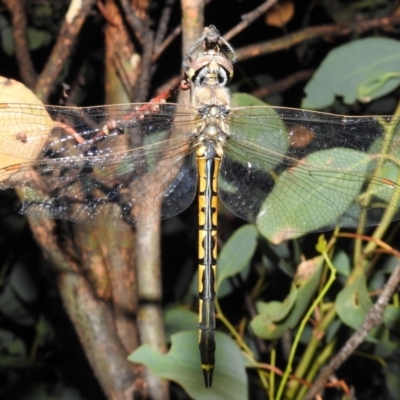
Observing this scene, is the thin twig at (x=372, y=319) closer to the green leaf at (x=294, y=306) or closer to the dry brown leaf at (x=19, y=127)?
the green leaf at (x=294, y=306)

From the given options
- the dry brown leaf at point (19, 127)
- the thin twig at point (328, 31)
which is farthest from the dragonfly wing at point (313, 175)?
the thin twig at point (328, 31)

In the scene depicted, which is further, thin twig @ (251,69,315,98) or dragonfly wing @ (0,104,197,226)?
thin twig @ (251,69,315,98)

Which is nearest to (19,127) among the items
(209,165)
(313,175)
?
(209,165)

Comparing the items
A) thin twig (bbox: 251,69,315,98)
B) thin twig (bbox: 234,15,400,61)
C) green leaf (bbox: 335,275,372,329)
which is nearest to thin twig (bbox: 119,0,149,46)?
thin twig (bbox: 234,15,400,61)

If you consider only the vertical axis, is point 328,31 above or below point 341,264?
above

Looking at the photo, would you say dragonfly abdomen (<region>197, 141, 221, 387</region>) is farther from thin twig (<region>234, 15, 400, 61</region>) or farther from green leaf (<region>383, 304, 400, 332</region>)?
thin twig (<region>234, 15, 400, 61</region>)

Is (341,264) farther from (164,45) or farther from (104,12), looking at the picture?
(104,12)
